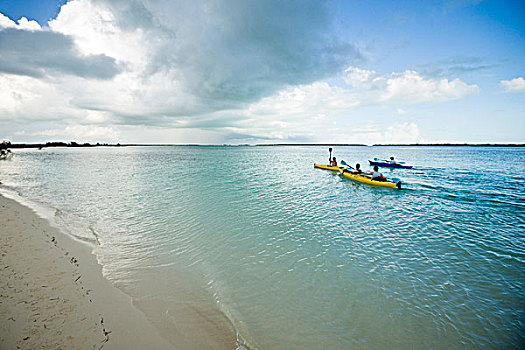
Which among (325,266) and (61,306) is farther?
(325,266)

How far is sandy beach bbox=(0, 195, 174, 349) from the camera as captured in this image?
14.5 feet

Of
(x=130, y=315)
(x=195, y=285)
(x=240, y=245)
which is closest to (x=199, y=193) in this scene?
(x=240, y=245)

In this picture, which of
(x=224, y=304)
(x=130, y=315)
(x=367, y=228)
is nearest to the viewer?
(x=130, y=315)

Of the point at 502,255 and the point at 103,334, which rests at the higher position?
the point at 103,334

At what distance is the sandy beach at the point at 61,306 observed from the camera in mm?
4418

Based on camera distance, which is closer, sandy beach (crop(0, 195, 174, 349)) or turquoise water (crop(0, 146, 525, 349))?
sandy beach (crop(0, 195, 174, 349))

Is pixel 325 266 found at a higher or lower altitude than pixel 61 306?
lower

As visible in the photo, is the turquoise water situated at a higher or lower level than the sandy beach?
lower

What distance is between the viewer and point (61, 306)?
5.28 meters

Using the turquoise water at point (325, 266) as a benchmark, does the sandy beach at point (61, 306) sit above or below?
above

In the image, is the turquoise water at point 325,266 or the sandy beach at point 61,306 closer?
the sandy beach at point 61,306

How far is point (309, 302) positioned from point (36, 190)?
90.1 feet

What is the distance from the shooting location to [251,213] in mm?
14227

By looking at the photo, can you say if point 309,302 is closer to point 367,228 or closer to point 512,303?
point 512,303
